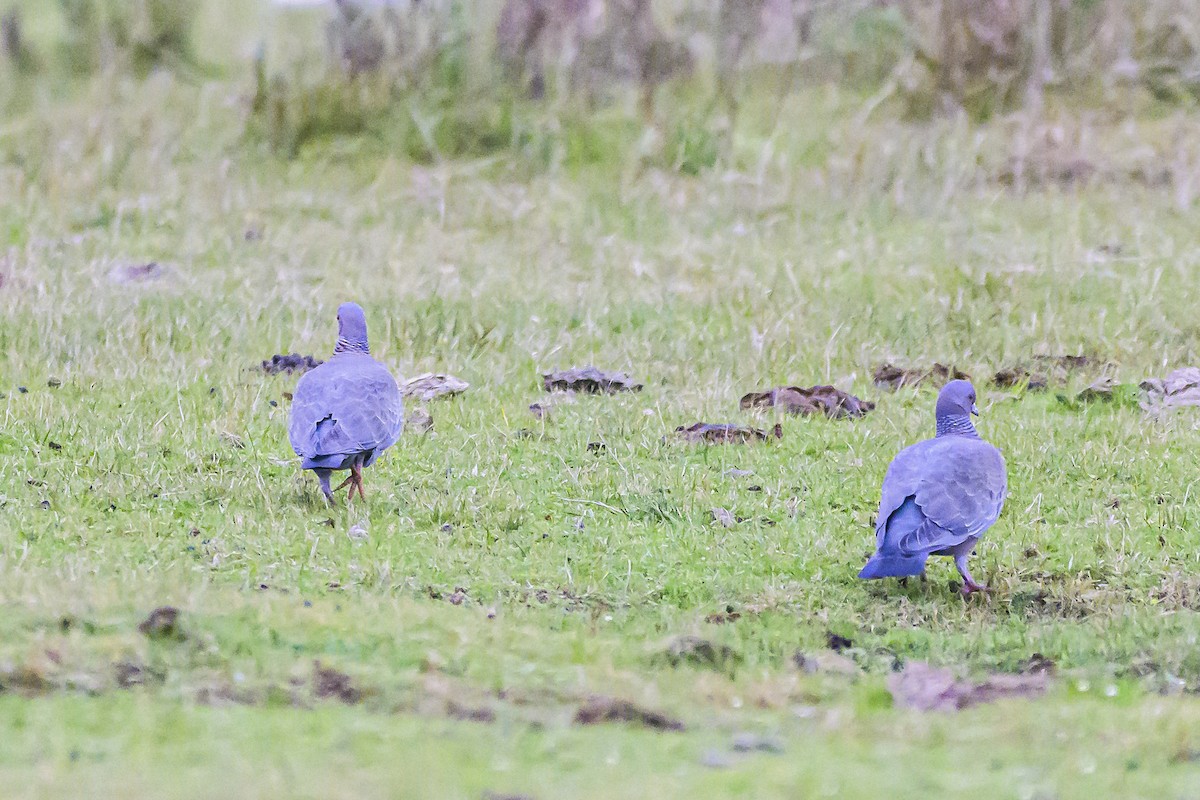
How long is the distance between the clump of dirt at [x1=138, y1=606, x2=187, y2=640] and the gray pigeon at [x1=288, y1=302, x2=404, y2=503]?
182 centimetres

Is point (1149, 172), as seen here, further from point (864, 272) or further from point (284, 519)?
point (284, 519)

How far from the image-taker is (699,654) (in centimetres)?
535

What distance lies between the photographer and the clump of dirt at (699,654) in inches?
208

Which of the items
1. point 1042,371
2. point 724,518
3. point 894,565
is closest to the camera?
point 894,565

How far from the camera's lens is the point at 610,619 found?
6031mm

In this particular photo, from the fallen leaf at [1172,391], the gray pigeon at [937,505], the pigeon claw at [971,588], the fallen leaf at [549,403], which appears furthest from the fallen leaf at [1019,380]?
the pigeon claw at [971,588]

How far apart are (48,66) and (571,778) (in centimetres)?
1622

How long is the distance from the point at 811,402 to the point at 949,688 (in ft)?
15.3

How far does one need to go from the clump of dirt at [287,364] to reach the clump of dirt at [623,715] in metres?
6.08

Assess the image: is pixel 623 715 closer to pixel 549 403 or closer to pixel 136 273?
pixel 549 403

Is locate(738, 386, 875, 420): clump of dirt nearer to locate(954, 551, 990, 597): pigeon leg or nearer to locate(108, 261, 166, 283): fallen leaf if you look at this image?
locate(954, 551, 990, 597): pigeon leg

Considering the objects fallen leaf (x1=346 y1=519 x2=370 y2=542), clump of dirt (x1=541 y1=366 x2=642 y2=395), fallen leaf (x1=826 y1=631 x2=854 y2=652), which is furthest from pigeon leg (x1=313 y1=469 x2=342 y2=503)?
clump of dirt (x1=541 y1=366 x2=642 y2=395)

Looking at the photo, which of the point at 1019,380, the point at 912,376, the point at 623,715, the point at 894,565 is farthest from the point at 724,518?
the point at 1019,380

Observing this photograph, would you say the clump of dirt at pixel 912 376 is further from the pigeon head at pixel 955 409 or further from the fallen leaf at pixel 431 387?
the pigeon head at pixel 955 409
